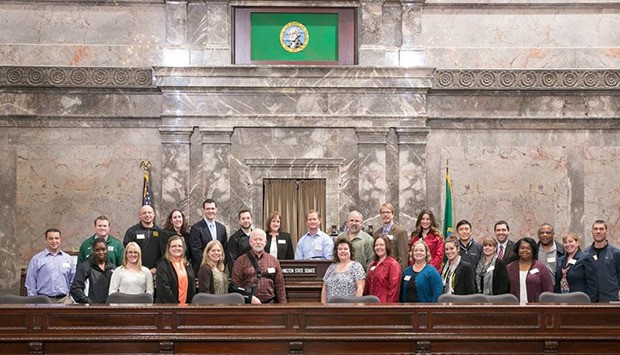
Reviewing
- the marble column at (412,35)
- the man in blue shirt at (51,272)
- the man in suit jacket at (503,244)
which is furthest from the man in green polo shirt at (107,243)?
the marble column at (412,35)

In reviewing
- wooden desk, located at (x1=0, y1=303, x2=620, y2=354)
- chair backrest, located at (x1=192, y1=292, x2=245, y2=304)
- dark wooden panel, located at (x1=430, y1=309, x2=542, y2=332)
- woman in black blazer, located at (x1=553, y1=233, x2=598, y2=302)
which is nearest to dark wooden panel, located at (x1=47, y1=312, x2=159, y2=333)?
wooden desk, located at (x1=0, y1=303, x2=620, y2=354)

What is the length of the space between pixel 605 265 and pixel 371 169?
17.9 ft

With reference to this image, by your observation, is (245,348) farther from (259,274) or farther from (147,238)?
(147,238)

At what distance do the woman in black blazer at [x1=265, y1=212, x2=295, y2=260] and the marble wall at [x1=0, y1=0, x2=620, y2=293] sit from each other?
3.20 metres

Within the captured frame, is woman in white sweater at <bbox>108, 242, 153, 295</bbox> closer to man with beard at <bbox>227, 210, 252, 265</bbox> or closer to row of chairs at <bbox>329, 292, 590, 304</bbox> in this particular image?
man with beard at <bbox>227, 210, 252, 265</bbox>

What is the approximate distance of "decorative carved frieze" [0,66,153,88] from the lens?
17094mm

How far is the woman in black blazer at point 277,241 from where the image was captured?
537 inches

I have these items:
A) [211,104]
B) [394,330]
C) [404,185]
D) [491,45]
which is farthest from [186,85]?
[394,330]

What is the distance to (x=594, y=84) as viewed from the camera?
56.4ft

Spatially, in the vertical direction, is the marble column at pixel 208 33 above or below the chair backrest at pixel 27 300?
above

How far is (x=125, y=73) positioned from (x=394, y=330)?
28.8 feet

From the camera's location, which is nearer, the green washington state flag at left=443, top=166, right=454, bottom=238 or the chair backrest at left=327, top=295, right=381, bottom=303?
the chair backrest at left=327, top=295, right=381, bottom=303

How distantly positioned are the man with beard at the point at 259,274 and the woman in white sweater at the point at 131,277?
988mm

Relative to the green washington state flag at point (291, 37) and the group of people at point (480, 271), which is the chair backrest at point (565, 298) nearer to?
the group of people at point (480, 271)
